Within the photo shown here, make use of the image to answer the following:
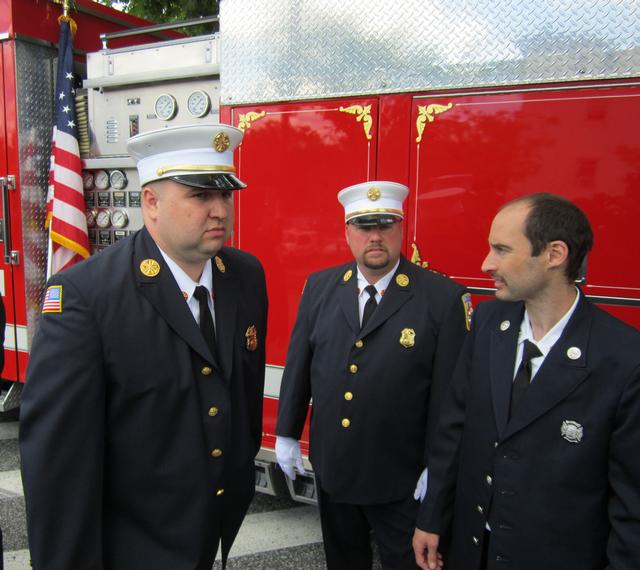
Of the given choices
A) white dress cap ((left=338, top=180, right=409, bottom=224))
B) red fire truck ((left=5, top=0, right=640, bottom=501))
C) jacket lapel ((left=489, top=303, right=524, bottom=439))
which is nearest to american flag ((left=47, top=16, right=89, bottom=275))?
red fire truck ((left=5, top=0, right=640, bottom=501))

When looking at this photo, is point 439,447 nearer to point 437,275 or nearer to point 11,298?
point 437,275

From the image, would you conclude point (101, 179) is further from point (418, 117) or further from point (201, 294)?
point (201, 294)

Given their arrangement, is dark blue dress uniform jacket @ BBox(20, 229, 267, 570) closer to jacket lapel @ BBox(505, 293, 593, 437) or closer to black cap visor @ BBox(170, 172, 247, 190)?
black cap visor @ BBox(170, 172, 247, 190)

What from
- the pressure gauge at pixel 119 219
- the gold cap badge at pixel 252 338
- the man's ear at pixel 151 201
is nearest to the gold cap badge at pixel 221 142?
the man's ear at pixel 151 201

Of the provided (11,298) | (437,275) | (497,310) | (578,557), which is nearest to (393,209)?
(437,275)

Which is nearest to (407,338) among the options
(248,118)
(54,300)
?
(54,300)

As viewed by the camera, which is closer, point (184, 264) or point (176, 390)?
point (176, 390)

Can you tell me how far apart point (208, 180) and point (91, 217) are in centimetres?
282

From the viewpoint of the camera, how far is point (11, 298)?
13.2 feet

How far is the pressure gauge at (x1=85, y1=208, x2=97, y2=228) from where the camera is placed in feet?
13.3

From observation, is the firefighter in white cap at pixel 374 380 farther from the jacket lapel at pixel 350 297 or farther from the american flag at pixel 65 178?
the american flag at pixel 65 178

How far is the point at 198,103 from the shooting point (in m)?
3.47

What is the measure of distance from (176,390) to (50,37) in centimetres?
346

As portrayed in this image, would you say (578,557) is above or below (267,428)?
above
